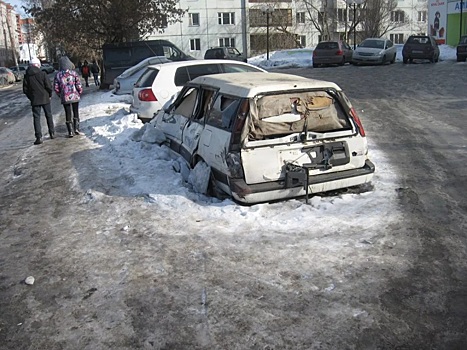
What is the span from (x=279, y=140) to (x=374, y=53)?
960 inches

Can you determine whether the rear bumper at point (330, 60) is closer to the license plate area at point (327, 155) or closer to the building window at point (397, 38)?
the license plate area at point (327, 155)

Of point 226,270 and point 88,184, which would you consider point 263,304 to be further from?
point 88,184

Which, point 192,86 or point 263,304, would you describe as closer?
point 263,304

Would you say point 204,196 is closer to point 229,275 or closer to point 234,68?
point 229,275

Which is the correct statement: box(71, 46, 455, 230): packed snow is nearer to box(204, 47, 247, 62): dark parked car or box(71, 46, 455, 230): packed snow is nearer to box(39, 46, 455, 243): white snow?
box(39, 46, 455, 243): white snow

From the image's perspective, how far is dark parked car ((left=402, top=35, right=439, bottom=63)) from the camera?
93.6ft

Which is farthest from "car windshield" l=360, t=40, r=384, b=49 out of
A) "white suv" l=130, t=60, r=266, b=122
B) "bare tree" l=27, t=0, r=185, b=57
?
"white suv" l=130, t=60, r=266, b=122

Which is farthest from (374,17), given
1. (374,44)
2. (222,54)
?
(222,54)

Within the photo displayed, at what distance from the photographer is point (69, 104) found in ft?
35.7

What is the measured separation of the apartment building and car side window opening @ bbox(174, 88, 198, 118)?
5408 centimetres

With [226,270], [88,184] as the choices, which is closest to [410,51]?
[88,184]

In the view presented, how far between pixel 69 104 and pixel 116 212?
5.77 metres

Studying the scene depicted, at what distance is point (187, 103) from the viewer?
291 inches

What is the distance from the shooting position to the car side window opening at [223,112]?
19.0 feet
